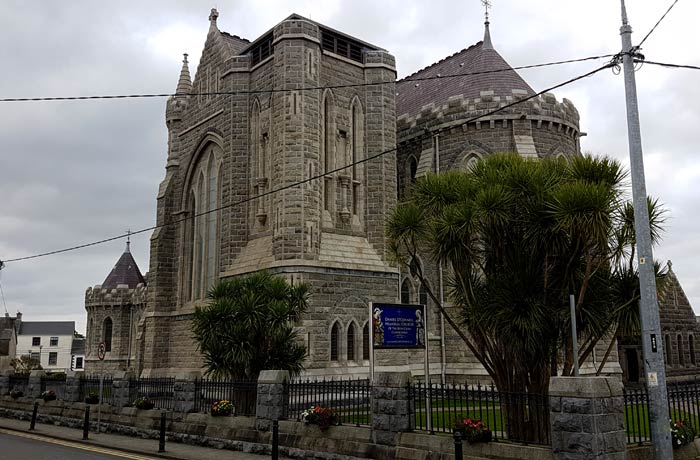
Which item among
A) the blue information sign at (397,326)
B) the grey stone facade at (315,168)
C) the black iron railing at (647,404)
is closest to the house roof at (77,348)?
the grey stone facade at (315,168)

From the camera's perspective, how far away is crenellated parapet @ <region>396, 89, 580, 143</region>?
2812 centimetres

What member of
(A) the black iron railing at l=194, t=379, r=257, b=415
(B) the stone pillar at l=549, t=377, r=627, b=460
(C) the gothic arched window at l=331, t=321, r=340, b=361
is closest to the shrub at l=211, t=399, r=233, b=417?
(A) the black iron railing at l=194, t=379, r=257, b=415

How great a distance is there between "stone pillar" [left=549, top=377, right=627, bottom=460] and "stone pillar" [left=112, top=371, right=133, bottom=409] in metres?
13.8

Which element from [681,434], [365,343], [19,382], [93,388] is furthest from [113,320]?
[681,434]

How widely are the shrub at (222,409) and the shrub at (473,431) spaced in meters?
7.05

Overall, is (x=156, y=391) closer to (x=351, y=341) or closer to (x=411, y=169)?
(x=351, y=341)

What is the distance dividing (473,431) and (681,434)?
3675mm

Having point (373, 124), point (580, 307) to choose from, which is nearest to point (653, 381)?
point (580, 307)

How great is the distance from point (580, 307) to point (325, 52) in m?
17.6

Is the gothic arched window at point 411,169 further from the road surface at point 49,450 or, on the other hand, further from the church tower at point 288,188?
the road surface at point 49,450

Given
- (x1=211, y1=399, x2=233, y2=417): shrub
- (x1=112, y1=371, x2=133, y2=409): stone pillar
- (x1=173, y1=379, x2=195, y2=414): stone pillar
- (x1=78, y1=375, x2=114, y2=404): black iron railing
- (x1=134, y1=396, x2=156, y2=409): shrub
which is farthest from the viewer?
(x1=78, y1=375, x2=114, y2=404): black iron railing

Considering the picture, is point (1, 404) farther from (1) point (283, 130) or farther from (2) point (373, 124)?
Answer: (2) point (373, 124)

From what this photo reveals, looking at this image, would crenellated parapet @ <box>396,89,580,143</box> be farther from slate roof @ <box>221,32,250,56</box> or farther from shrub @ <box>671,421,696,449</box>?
shrub @ <box>671,421,696,449</box>

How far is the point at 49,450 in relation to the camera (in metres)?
15.1
